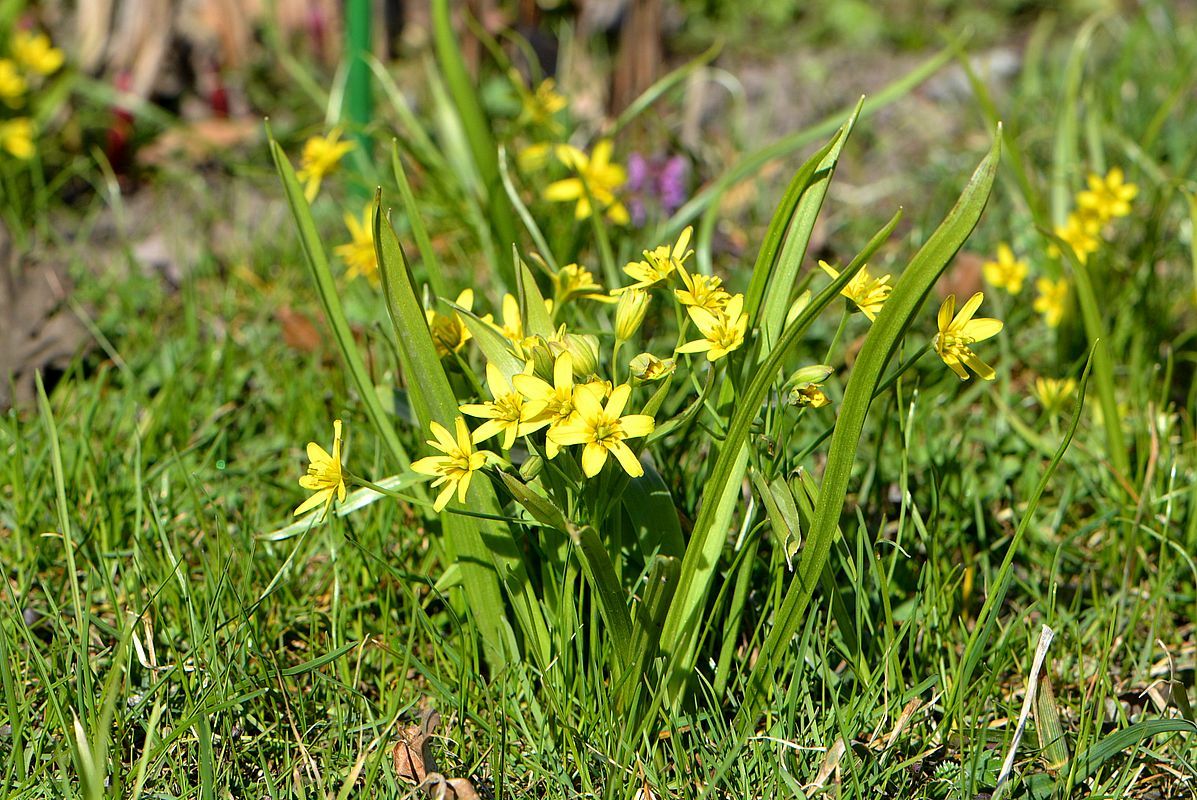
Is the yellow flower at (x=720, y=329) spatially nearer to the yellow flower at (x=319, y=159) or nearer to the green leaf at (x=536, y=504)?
the green leaf at (x=536, y=504)

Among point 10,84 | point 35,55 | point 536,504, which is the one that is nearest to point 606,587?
point 536,504

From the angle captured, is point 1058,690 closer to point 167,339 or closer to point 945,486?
point 945,486

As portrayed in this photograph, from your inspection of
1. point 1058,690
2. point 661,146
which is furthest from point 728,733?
point 661,146

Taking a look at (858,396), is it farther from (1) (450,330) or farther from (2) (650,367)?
(1) (450,330)

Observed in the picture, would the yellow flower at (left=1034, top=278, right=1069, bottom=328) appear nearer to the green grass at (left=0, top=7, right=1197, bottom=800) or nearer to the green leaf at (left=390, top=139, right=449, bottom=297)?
the green grass at (left=0, top=7, right=1197, bottom=800)

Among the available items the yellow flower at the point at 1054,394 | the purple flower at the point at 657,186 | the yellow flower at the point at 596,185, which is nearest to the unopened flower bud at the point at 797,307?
the yellow flower at the point at 596,185

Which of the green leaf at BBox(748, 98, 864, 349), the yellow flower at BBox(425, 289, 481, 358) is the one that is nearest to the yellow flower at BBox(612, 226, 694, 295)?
the green leaf at BBox(748, 98, 864, 349)
